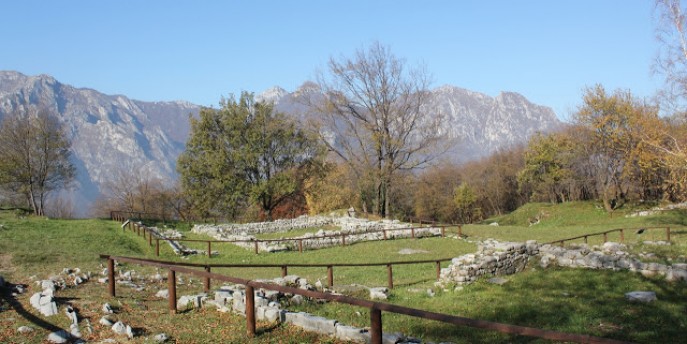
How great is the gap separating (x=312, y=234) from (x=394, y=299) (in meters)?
16.4

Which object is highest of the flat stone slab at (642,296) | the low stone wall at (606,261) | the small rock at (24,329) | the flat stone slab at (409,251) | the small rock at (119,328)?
the small rock at (24,329)

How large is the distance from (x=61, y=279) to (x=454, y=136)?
33.2 metres

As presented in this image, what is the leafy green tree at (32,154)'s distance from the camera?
39.9m

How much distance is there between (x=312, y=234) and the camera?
28281mm

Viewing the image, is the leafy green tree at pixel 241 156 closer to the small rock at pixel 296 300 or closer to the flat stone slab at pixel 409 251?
the flat stone slab at pixel 409 251

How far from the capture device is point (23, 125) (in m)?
40.8

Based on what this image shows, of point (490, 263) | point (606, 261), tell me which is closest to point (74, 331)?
point (490, 263)

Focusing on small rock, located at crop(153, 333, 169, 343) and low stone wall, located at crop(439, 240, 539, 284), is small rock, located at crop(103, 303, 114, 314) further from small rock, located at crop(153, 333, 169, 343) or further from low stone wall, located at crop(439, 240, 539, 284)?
low stone wall, located at crop(439, 240, 539, 284)

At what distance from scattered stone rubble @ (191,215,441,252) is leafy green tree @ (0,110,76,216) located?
717 inches

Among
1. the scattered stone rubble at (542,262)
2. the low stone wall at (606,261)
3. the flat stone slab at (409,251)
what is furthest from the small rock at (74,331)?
the flat stone slab at (409,251)

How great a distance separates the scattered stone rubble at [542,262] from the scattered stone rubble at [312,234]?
1040 centimetres

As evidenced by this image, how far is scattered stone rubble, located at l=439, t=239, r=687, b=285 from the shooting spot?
13.0 metres

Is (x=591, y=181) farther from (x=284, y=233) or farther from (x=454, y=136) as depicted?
(x=284, y=233)

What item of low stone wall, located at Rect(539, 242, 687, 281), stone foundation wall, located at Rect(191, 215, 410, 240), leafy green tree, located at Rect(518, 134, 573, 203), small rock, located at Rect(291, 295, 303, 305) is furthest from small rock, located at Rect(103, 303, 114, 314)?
leafy green tree, located at Rect(518, 134, 573, 203)
